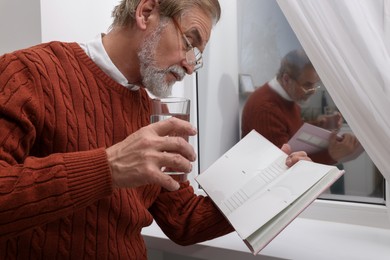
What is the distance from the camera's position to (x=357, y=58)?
109cm

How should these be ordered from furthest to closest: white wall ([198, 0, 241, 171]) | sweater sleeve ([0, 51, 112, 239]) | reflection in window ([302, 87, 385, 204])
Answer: white wall ([198, 0, 241, 171]), reflection in window ([302, 87, 385, 204]), sweater sleeve ([0, 51, 112, 239])

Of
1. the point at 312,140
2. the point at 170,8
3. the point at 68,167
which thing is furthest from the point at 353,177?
the point at 68,167

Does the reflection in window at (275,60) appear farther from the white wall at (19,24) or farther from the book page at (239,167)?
the white wall at (19,24)

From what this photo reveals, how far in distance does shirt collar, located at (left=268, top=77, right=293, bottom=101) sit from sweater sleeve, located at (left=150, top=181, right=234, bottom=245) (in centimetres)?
60

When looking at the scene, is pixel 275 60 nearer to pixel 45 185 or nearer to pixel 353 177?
pixel 353 177

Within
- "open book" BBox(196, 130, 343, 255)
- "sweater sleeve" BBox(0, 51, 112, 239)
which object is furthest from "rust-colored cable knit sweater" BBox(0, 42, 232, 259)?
"open book" BBox(196, 130, 343, 255)

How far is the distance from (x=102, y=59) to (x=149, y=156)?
0.44m

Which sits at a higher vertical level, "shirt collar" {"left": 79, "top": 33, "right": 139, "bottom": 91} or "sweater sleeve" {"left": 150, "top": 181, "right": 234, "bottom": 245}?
"shirt collar" {"left": 79, "top": 33, "right": 139, "bottom": 91}

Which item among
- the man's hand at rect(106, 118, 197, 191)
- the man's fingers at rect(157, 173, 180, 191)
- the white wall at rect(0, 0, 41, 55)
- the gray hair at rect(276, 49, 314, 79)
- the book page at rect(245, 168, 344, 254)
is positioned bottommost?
the book page at rect(245, 168, 344, 254)

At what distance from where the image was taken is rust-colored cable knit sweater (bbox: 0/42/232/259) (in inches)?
31.0

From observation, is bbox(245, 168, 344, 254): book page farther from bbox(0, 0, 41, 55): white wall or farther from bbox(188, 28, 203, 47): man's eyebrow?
bbox(0, 0, 41, 55): white wall

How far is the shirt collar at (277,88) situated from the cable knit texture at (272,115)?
0.04 ft

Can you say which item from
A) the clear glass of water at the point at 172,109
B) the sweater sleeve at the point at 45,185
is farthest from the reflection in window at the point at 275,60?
the sweater sleeve at the point at 45,185

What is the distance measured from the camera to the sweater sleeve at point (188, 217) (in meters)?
1.27
